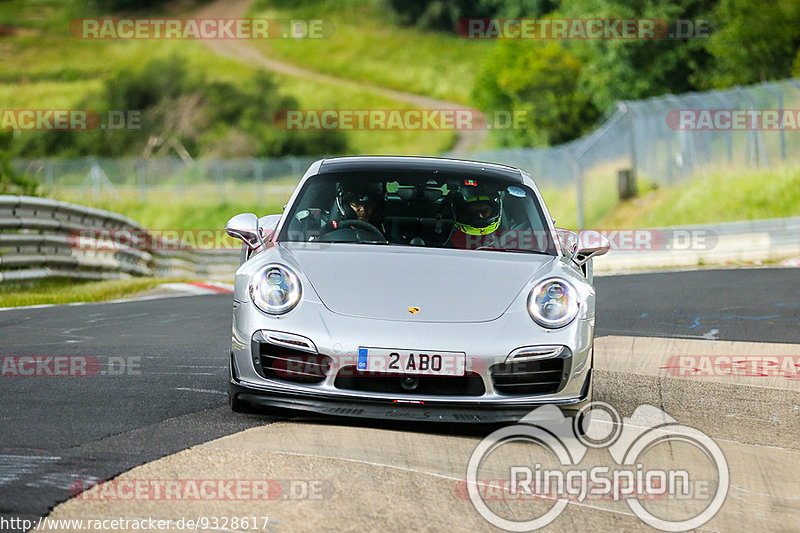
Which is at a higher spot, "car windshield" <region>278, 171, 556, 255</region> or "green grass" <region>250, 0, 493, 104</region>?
"green grass" <region>250, 0, 493, 104</region>

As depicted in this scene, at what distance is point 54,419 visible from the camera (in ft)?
19.0

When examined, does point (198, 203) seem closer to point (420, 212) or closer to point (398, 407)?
point (420, 212)

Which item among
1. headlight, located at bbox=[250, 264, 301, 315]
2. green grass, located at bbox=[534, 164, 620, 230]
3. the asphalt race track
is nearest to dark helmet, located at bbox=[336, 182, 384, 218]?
headlight, located at bbox=[250, 264, 301, 315]

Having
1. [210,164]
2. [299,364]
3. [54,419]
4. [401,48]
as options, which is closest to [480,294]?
[299,364]

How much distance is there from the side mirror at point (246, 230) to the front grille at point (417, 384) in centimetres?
123

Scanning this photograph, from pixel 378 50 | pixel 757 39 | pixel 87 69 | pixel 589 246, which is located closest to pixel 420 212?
pixel 589 246

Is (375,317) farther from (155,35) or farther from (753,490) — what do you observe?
(155,35)

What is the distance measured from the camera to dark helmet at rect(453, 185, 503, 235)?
22.1ft

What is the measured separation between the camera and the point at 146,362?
8047 millimetres
